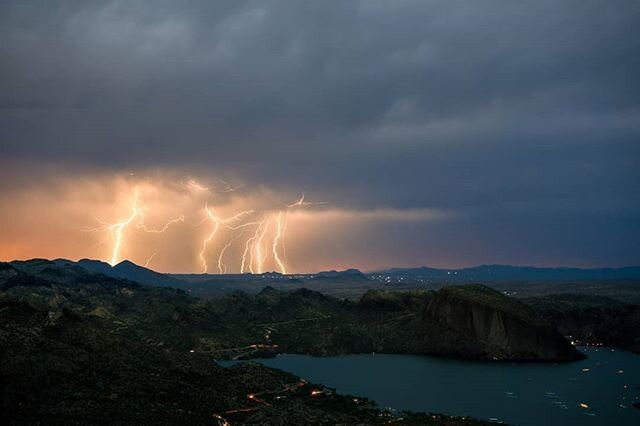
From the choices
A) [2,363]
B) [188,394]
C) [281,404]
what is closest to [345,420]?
[281,404]

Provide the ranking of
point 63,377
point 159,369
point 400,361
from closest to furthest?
point 63,377, point 159,369, point 400,361

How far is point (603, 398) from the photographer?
135m

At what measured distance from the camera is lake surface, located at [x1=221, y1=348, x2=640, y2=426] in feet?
393

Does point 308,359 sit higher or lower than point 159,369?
lower

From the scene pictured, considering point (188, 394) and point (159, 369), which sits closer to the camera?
point (188, 394)

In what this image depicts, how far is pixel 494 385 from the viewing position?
5920 inches

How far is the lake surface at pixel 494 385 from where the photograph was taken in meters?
120

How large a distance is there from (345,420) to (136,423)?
3791cm

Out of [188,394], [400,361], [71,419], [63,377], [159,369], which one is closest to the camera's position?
[71,419]

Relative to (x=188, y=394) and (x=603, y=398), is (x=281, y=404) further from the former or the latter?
(x=603, y=398)

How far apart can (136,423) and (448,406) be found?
7404 centimetres

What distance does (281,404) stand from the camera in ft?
355

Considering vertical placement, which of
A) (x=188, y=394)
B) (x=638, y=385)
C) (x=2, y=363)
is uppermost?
(x=2, y=363)

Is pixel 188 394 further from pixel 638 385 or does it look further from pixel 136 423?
pixel 638 385
